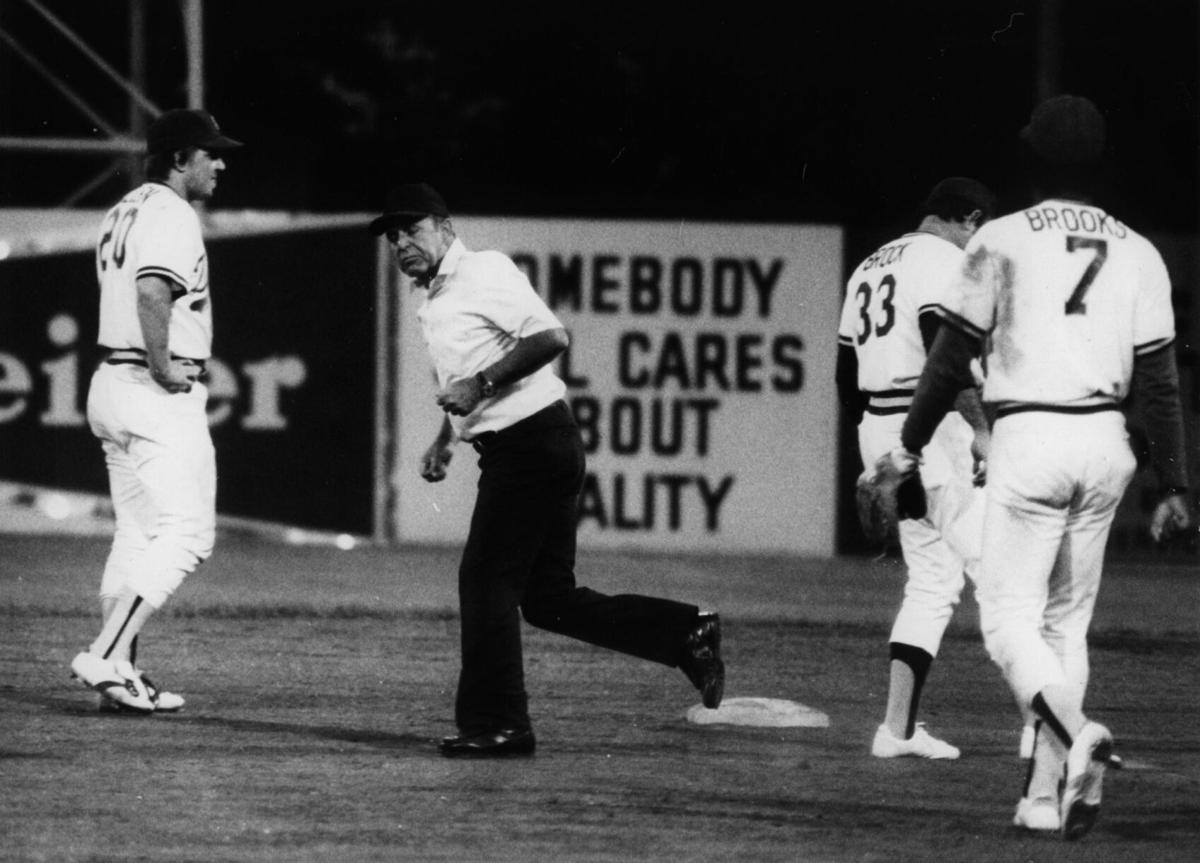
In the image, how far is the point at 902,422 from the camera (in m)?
9.16

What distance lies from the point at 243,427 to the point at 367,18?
9.20 metres

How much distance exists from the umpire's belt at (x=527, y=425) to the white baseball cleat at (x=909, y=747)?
153 cm

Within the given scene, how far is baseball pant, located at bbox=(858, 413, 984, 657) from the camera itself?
8.97 metres

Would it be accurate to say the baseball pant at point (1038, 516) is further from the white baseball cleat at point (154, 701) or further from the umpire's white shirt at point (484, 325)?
the white baseball cleat at point (154, 701)

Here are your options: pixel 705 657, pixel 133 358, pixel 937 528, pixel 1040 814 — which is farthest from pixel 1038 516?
pixel 133 358

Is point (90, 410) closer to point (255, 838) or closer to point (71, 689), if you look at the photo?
point (71, 689)

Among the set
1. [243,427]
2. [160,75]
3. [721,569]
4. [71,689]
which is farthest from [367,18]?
[71,689]

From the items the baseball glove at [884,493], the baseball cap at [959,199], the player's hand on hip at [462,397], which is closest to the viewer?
the baseball glove at [884,493]

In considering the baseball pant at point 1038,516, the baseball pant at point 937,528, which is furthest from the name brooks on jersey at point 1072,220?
the baseball pant at point 937,528

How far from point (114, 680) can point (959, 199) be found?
3487 mm

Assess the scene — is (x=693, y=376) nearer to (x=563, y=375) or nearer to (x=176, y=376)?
(x=563, y=375)

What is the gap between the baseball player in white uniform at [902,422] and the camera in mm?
9000

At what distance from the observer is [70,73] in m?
25.1

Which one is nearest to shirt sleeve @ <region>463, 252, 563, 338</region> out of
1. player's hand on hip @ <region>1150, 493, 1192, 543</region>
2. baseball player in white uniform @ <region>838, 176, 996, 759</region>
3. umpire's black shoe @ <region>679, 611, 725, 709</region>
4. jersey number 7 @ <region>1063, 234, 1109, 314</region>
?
baseball player in white uniform @ <region>838, 176, 996, 759</region>
